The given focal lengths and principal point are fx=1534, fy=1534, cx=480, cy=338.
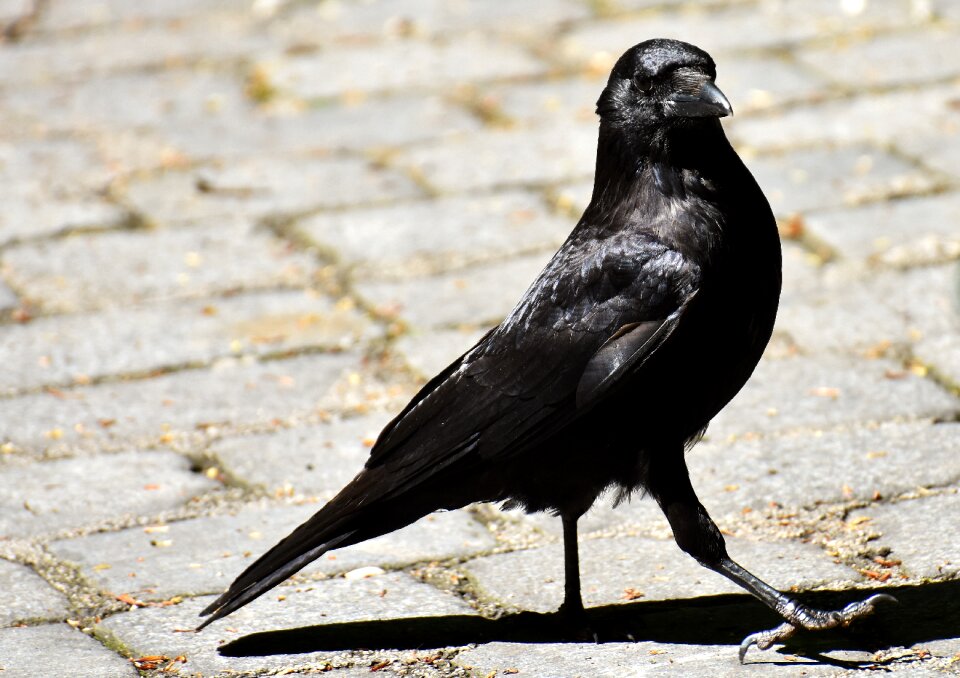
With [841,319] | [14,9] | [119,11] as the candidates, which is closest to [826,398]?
[841,319]

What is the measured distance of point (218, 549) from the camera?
3.56m

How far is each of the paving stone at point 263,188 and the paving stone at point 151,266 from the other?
0.50 feet

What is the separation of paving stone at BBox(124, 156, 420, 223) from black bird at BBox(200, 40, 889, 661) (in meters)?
2.49

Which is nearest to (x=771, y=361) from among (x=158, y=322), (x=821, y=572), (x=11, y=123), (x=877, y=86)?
(x=821, y=572)

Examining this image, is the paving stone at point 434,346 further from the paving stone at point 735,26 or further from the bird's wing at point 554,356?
the paving stone at point 735,26

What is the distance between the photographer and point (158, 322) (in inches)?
191

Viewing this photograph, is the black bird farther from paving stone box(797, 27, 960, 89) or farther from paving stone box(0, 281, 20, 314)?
paving stone box(797, 27, 960, 89)

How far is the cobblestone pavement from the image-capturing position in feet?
10.6

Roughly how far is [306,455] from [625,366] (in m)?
1.28

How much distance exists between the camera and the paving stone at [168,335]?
4.57 meters

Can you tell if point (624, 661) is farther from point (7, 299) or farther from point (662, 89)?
point (7, 299)

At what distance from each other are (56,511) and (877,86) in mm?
3940

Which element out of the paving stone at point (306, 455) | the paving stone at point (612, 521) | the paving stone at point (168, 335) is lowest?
the paving stone at point (168, 335)

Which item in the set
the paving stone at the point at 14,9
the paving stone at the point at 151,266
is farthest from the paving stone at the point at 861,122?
the paving stone at the point at 14,9
